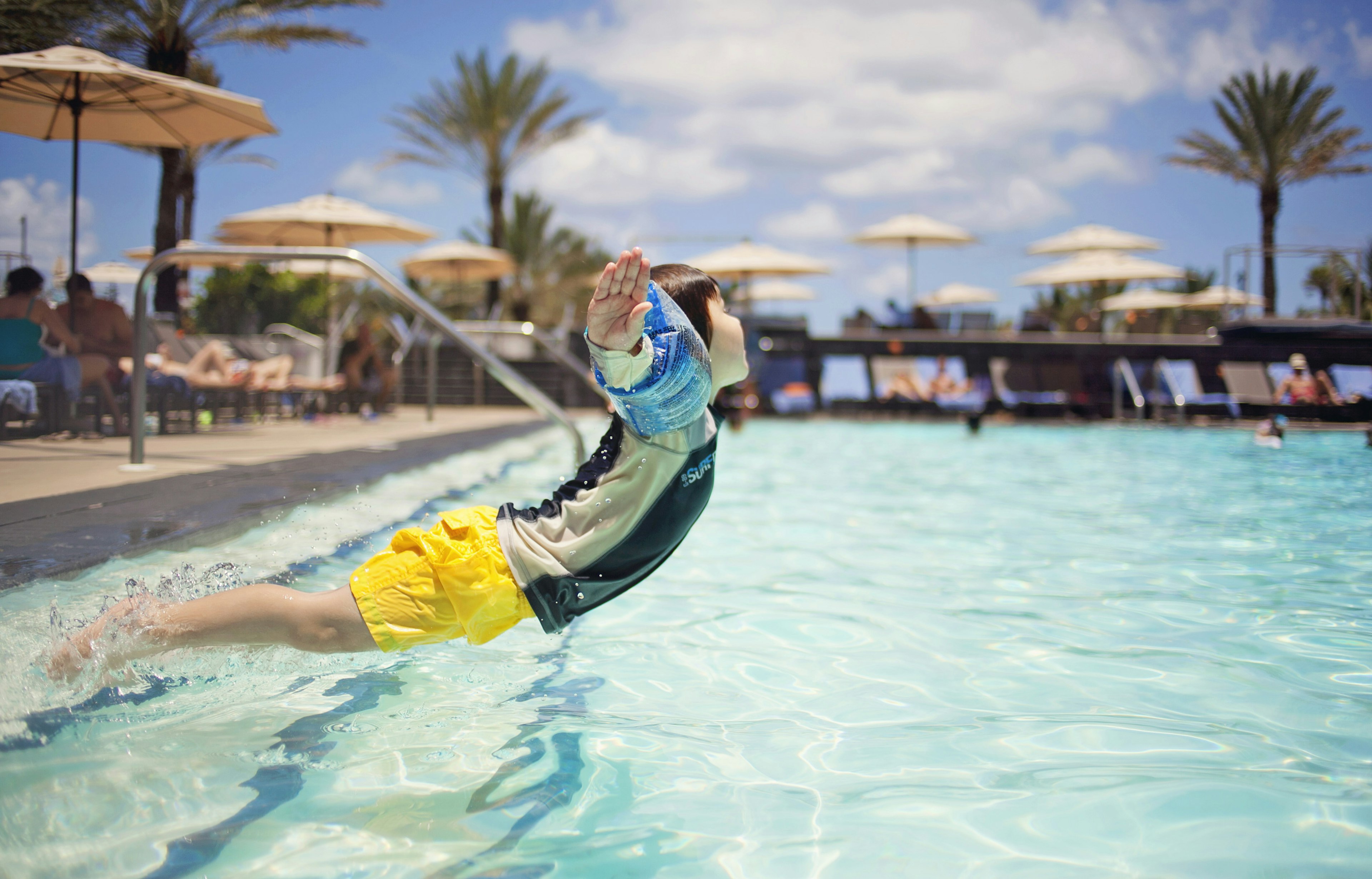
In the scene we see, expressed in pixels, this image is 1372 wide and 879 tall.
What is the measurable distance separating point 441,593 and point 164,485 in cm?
312

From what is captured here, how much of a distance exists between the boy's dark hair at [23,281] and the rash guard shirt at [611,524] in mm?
3929

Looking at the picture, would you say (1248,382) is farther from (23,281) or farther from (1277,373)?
(23,281)

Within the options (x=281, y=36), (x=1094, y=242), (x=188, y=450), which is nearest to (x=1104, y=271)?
(x=1094, y=242)

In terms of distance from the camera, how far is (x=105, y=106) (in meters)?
5.92

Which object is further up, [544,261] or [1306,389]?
[544,261]

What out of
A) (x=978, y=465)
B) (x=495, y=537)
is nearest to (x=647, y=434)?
(x=495, y=537)

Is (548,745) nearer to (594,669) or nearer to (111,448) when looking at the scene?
(594,669)

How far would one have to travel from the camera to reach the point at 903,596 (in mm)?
3559

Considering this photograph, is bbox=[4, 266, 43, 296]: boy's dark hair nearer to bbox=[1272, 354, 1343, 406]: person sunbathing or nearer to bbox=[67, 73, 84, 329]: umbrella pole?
bbox=[67, 73, 84, 329]: umbrella pole

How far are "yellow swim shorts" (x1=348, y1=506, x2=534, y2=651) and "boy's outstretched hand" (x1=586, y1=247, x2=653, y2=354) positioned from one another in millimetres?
512

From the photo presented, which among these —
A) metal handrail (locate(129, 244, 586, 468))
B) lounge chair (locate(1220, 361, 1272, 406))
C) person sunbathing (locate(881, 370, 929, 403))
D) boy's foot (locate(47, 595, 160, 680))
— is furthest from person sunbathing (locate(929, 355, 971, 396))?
boy's foot (locate(47, 595, 160, 680))

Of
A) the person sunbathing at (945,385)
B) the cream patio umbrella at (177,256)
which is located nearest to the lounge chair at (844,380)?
the person sunbathing at (945,385)

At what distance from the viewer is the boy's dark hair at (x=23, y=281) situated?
4.29m

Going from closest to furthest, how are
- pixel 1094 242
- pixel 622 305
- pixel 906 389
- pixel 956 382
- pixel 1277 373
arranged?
1. pixel 622 305
2. pixel 1277 373
3. pixel 906 389
4. pixel 956 382
5. pixel 1094 242
